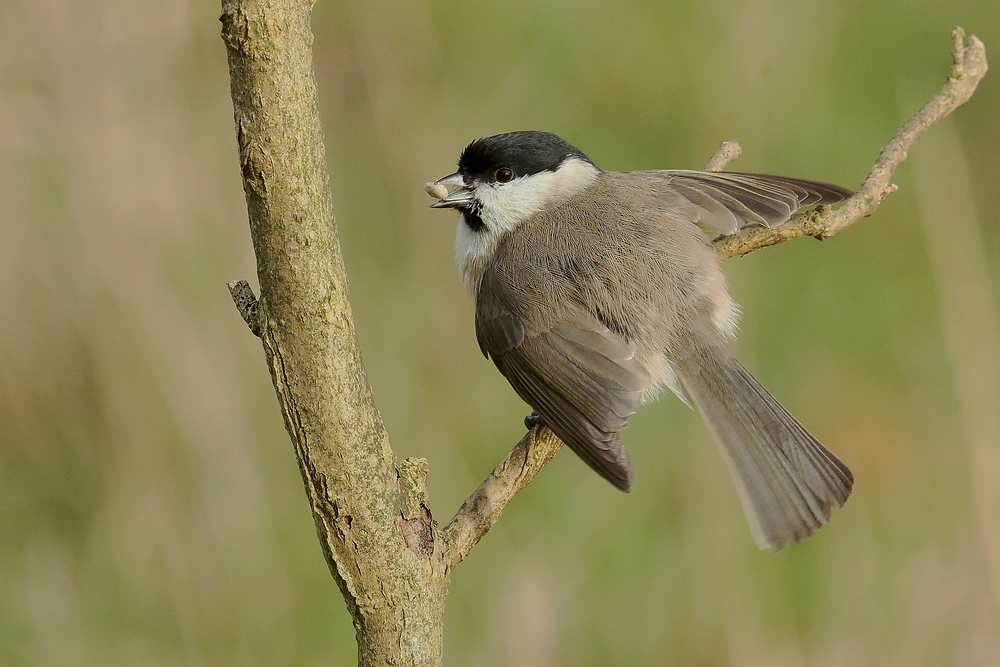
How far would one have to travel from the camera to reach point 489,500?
1.80 meters

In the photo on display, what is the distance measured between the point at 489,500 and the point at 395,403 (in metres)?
2.08

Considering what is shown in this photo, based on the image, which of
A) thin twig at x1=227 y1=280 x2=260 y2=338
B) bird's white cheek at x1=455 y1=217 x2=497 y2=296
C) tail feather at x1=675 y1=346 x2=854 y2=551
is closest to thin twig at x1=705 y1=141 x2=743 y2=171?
tail feather at x1=675 y1=346 x2=854 y2=551

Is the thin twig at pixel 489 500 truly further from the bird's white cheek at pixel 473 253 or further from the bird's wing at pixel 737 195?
the bird's wing at pixel 737 195

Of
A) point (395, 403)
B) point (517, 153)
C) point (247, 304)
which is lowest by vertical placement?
point (395, 403)

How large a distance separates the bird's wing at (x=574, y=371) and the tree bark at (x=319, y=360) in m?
0.92

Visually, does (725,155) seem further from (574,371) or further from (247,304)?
(247,304)

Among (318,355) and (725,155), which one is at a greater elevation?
(725,155)

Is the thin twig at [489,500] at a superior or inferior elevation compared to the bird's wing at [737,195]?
inferior

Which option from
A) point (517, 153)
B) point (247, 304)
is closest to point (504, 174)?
point (517, 153)

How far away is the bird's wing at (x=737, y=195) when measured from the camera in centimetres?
301

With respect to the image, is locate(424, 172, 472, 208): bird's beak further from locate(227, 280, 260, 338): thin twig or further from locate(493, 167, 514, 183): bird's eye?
locate(227, 280, 260, 338): thin twig

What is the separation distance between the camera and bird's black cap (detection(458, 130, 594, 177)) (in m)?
3.09

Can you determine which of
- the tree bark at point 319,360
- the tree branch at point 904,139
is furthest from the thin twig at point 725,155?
the tree bark at point 319,360

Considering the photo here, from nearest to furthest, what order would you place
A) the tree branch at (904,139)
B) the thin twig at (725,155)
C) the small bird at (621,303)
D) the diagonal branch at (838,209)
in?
the diagonal branch at (838,209), the tree branch at (904,139), the small bird at (621,303), the thin twig at (725,155)
